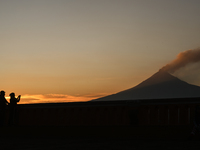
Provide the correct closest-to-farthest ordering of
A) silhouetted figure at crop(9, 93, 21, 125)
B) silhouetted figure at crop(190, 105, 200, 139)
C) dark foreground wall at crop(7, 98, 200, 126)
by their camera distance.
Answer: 1. silhouetted figure at crop(190, 105, 200, 139)
2. dark foreground wall at crop(7, 98, 200, 126)
3. silhouetted figure at crop(9, 93, 21, 125)

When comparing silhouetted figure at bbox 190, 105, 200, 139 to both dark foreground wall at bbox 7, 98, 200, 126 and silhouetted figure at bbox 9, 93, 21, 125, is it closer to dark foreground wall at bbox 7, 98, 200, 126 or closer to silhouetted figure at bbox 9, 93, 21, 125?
dark foreground wall at bbox 7, 98, 200, 126

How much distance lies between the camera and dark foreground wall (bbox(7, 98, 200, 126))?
31.9 ft

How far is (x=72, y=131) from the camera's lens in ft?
33.6

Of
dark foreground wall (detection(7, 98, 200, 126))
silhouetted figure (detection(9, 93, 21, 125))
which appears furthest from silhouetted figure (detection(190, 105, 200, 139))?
silhouetted figure (detection(9, 93, 21, 125))

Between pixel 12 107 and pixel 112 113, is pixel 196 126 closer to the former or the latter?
pixel 112 113

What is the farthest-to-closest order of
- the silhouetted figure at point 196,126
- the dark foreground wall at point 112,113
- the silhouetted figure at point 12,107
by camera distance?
the silhouetted figure at point 12,107
the dark foreground wall at point 112,113
the silhouetted figure at point 196,126

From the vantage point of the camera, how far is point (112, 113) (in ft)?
37.0

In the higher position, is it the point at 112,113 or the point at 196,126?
the point at 112,113

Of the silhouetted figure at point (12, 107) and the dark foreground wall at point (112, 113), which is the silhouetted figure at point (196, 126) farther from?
the silhouetted figure at point (12, 107)

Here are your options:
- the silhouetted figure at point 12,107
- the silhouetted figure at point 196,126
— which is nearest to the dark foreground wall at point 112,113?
the silhouetted figure at point 12,107

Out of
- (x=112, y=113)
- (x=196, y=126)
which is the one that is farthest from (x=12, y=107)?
(x=196, y=126)

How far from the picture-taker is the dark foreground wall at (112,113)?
973cm

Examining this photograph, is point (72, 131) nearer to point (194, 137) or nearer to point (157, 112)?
point (157, 112)

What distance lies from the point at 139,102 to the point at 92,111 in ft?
6.80
